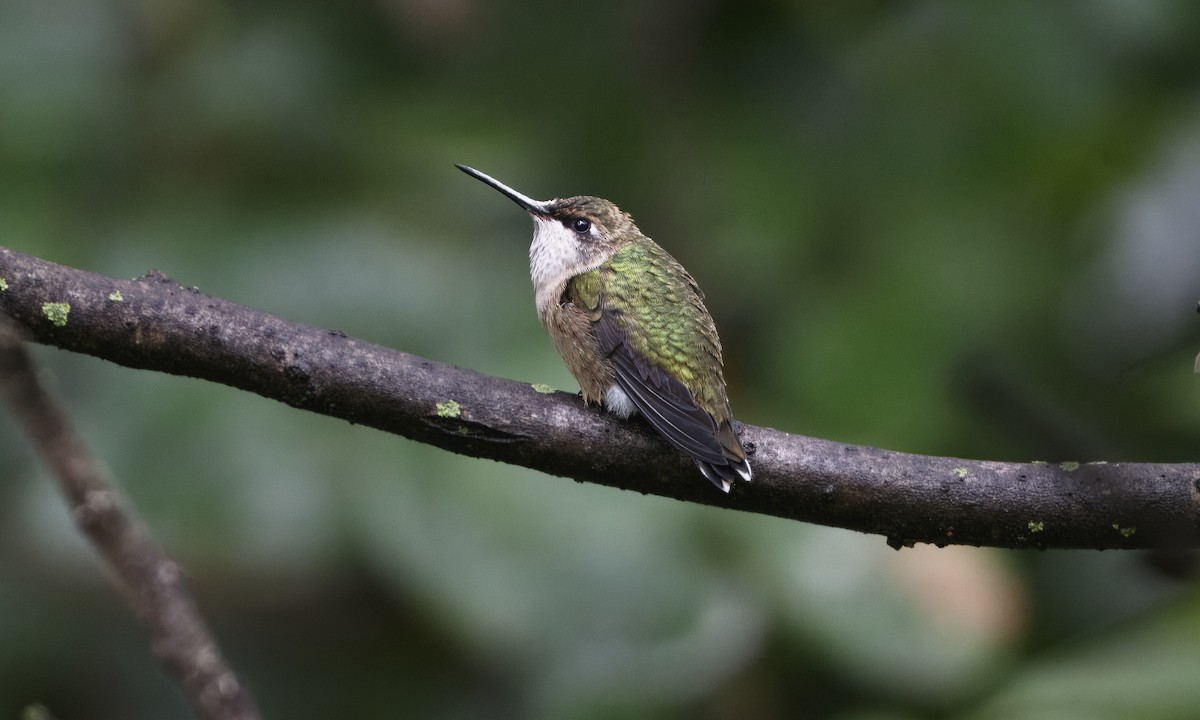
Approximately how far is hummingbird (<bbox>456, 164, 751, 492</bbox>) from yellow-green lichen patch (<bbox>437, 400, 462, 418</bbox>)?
0.52 meters

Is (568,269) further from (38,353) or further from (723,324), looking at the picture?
(38,353)

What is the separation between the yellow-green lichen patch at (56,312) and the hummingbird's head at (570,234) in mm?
1955

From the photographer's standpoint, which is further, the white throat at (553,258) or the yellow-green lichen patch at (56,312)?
the white throat at (553,258)

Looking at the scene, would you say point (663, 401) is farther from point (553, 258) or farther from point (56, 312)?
point (56, 312)

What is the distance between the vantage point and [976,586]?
14.9 feet

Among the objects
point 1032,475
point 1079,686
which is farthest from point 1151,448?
point 1032,475

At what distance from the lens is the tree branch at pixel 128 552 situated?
3.51 ft

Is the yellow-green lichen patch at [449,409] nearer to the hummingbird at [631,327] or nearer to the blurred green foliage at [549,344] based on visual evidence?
the hummingbird at [631,327]

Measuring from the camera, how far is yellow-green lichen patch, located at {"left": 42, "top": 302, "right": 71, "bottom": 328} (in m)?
2.64

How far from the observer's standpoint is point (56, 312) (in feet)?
8.69

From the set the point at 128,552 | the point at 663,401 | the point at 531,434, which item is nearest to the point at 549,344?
the point at 663,401

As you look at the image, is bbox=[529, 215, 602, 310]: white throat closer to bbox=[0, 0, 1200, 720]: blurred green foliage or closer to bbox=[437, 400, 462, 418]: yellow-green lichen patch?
bbox=[0, 0, 1200, 720]: blurred green foliage

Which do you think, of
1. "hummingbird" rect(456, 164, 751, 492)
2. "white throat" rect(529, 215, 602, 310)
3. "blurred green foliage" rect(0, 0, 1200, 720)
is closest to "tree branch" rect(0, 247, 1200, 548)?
"hummingbird" rect(456, 164, 751, 492)

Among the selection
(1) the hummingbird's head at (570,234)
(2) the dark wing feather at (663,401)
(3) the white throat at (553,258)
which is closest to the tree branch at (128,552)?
(2) the dark wing feather at (663,401)
